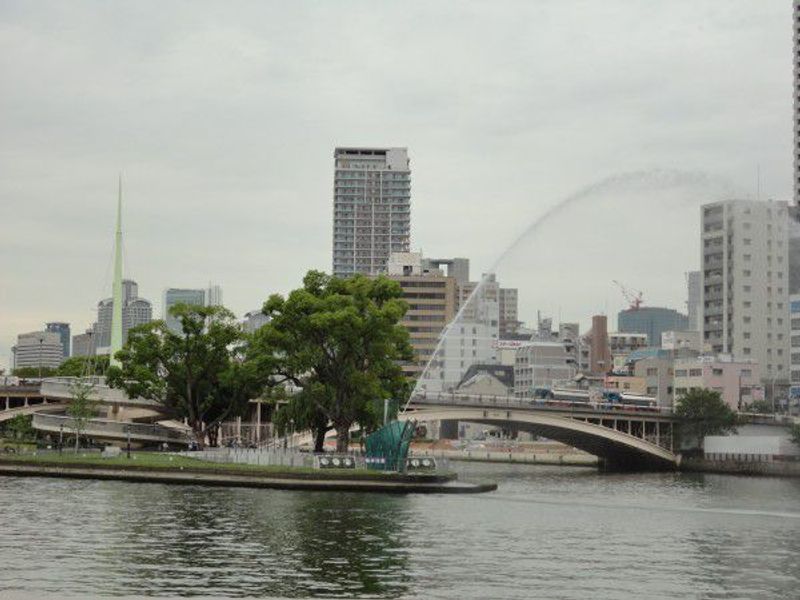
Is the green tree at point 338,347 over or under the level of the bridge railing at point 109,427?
over

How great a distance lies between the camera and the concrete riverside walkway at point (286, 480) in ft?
311

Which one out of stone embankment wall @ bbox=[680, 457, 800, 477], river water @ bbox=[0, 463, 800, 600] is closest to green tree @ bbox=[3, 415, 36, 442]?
river water @ bbox=[0, 463, 800, 600]

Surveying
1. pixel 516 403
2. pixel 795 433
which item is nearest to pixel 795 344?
pixel 795 433

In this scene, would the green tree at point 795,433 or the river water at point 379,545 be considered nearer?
the river water at point 379,545

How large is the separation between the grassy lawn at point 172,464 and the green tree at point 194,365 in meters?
21.3

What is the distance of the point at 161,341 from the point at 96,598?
9641 cm

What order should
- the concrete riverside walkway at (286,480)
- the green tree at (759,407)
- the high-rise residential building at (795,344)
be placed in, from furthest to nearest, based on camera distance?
the high-rise residential building at (795,344) → the green tree at (759,407) → the concrete riverside walkway at (286,480)

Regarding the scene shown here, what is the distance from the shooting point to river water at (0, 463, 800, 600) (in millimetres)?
47938

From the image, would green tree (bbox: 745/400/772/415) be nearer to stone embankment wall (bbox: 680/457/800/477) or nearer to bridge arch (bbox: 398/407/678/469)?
bridge arch (bbox: 398/407/678/469)

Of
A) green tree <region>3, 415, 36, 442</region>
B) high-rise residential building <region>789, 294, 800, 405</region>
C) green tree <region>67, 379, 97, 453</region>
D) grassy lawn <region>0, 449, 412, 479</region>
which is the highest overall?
high-rise residential building <region>789, 294, 800, 405</region>

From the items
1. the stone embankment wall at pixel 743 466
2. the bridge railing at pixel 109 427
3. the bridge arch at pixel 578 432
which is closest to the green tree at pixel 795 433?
the stone embankment wall at pixel 743 466

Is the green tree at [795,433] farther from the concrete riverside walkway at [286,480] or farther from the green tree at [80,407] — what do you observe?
the green tree at [80,407]

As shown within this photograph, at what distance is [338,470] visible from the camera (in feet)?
322

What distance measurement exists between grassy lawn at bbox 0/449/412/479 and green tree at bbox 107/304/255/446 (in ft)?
69.9
